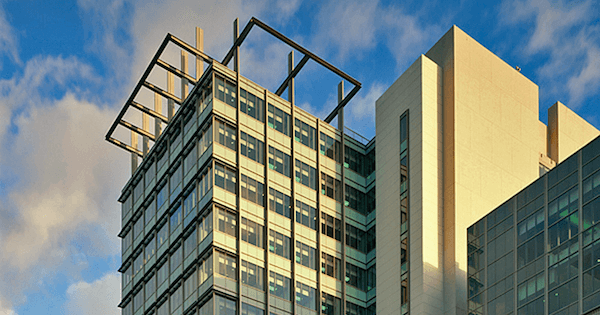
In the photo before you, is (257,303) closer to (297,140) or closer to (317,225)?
(317,225)

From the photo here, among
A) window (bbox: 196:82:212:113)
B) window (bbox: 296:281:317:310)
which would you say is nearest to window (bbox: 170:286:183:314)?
window (bbox: 296:281:317:310)

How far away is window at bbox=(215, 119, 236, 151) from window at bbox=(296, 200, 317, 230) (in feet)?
32.4

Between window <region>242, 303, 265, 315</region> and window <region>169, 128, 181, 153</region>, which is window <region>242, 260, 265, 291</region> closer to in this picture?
window <region>242, 303, 265, 315</region>

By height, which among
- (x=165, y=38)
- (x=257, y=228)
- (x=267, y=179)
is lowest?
(x=257, y=228)

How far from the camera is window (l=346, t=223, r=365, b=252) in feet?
318

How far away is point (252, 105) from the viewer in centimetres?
9375

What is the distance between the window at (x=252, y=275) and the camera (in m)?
85.9

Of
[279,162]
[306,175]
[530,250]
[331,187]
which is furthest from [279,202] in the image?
[530,250]

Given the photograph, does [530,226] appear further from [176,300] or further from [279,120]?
[176,300]

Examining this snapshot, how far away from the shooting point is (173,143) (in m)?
99.7

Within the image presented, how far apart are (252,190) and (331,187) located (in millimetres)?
11821

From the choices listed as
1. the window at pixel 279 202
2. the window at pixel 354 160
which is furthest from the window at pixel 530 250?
the window at pixel 354 160

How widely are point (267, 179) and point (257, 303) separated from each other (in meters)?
13.4

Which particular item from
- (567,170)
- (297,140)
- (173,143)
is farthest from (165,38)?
(567,170)
